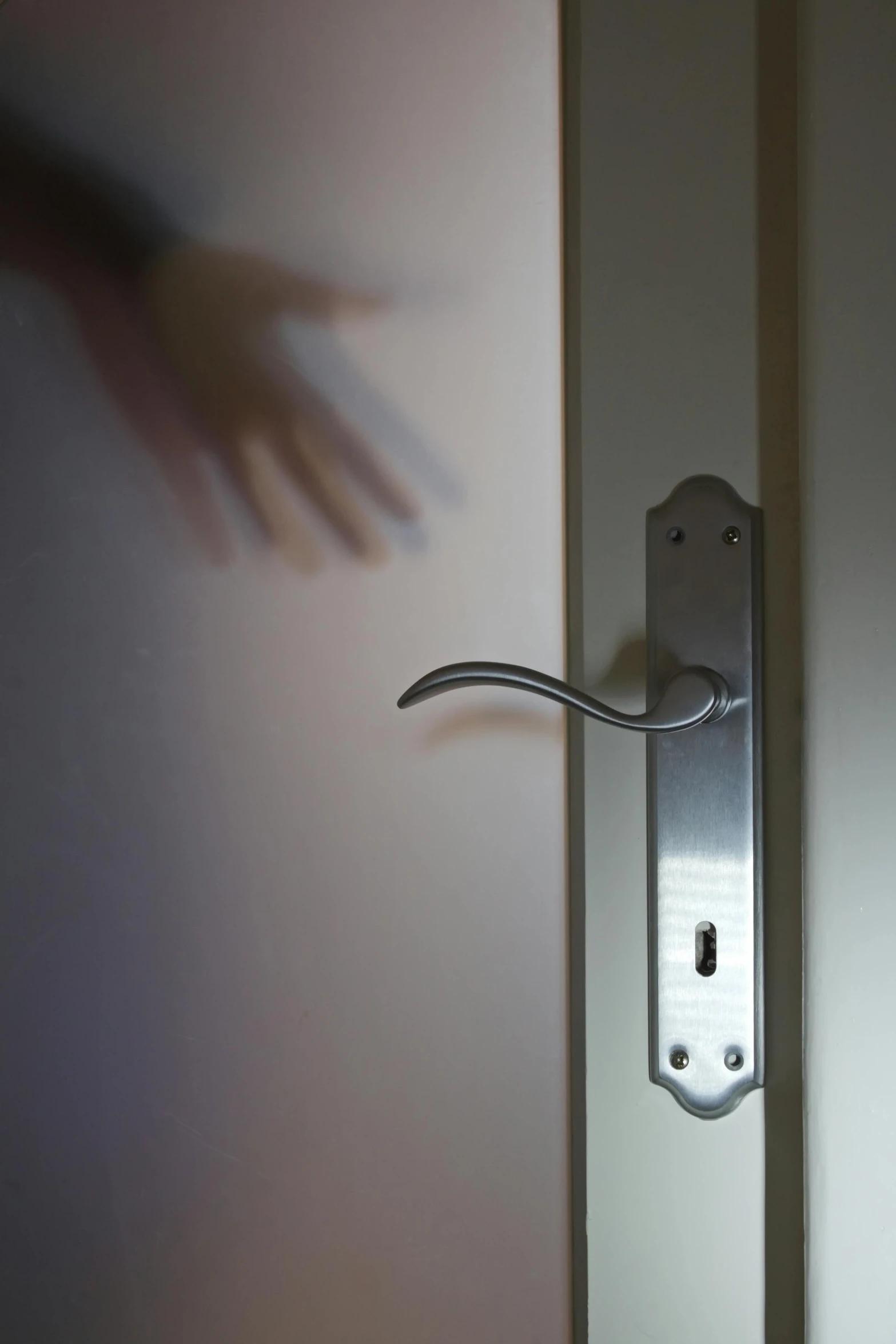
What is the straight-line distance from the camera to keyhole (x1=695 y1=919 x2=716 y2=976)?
0.43 meters

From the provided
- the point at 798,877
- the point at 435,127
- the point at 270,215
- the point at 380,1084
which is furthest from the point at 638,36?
the point at 380,1084

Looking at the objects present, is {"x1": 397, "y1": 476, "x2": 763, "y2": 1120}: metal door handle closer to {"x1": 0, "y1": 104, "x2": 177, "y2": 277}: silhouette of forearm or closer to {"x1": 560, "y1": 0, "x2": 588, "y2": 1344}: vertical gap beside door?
{"x1": 560, "y1": 0, "x2": 588, "y2": 1344}: vertical gap beside door

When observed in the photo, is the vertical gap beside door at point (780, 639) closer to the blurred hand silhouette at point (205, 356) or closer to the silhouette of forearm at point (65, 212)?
the blurred hand silhouette at point (205, 356)

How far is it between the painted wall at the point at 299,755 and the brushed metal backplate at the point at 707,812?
0.15 feet

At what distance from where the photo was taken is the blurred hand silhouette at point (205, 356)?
1.71 feet

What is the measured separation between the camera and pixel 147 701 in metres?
0.60

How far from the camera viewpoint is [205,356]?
57 cm

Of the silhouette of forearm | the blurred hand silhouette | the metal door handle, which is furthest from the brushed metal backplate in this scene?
the silhouette of forearm

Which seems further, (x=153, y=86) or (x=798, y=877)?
(x=153, y=86)

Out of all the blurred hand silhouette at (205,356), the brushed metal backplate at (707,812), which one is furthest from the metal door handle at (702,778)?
the blurred hand silhouette at (205,356)

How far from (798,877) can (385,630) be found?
220 mm

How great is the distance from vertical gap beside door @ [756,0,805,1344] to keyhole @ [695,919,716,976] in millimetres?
22

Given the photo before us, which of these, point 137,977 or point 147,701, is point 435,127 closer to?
point 147,701

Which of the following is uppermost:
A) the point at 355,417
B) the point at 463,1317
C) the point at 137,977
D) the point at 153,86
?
the point at 153,86
